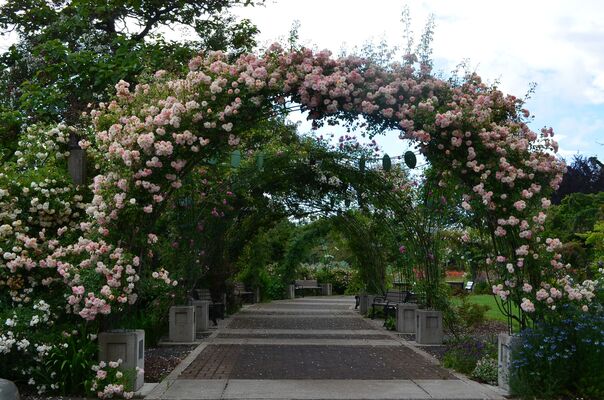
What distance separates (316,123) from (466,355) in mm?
3792

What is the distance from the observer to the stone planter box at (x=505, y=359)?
771 cm

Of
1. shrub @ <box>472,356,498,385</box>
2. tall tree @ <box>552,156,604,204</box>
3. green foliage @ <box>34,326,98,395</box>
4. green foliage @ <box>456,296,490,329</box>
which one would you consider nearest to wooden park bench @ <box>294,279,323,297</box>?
tall tree @ <box>552,156,604,204</box>

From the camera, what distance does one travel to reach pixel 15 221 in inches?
324

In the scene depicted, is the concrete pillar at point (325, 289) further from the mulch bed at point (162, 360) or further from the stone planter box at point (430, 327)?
the mulch bed at point (162, 360)

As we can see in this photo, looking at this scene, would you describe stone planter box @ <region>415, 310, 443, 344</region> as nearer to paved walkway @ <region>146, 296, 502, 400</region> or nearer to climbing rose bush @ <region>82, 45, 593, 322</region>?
paved walkway @ <region>146, 296, 502, 400</region>

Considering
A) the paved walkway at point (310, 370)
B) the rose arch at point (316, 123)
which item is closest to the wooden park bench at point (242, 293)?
the paved walkway at point (310, 370)

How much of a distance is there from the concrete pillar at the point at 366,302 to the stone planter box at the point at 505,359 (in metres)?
11.6

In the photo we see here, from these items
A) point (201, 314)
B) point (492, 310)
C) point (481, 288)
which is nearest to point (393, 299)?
point (201, 314)

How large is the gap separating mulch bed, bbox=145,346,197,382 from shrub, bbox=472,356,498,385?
4.01 m

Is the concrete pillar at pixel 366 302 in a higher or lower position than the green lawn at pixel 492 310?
higher

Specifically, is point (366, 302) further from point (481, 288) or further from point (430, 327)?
point (481, 288)

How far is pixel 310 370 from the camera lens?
9.17 meters

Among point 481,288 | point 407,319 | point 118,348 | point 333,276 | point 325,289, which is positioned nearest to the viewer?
point 118,348

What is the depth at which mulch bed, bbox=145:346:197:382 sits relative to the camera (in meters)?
8.77
